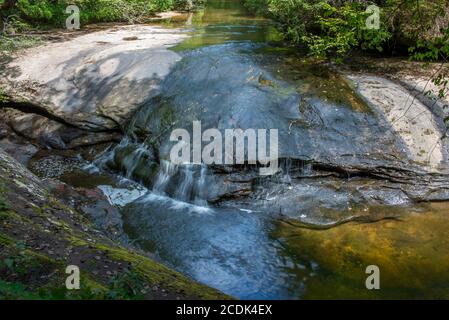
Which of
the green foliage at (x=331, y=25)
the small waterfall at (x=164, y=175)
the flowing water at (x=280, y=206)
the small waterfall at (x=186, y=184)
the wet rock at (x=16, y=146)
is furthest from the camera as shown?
the wet rock at (x=16, y=146)

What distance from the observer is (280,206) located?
25.8 ft

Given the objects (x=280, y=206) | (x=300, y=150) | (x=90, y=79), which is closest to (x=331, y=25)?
(x=300, y=150)

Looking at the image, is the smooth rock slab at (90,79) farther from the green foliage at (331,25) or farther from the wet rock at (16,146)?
the green foliage at (331,25)

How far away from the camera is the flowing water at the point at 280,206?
20.3ft

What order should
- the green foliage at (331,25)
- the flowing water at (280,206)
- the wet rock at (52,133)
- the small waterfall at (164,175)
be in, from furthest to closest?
1. the wet rock at (52,133)
2. the green foliage at (331,25)
3. the small waterfall at (164,175)
4. the flowing water at (280,206)

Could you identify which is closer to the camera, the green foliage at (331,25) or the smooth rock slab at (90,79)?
the green foliage at (331,25)

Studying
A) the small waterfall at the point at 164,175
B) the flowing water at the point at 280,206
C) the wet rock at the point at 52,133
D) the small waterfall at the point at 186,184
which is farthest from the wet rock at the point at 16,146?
the small waterfall at the point at 186,184

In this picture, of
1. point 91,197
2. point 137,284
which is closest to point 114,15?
point 91,197

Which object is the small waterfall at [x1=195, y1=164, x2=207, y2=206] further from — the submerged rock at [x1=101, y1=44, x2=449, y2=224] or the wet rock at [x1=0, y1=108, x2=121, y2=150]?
the wet rock at [x1=0, y1=108, x2=121, y2=150]

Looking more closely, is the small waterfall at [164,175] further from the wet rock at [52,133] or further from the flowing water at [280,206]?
the wet rock at [52,133]

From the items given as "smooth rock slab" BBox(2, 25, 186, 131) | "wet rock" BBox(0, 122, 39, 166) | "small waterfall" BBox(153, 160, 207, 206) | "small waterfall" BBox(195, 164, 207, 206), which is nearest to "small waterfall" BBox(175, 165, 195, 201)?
"small waterfall" BBox(153, 160, 207, 206)

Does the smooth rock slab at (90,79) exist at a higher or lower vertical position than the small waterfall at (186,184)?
higher

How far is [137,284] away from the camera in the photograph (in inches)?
173
